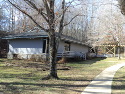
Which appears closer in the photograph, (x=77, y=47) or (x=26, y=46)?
(x=26, y=46)

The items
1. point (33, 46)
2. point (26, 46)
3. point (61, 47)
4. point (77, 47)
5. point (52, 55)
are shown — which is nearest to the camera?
point (52, 55)

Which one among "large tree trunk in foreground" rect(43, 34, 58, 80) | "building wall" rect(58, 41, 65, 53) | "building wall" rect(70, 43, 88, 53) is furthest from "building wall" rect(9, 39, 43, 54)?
"large tree trunk in foreground" rect(43, 34, 58, 80)

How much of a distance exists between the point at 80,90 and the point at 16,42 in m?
16.3

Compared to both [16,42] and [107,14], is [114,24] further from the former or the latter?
[16,42]

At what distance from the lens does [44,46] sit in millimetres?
19000

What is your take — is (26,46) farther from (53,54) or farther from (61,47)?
(53,54)

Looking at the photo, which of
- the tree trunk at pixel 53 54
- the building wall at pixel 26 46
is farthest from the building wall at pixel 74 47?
the tree trunk at pixel 53 54

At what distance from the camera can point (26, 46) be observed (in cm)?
1992

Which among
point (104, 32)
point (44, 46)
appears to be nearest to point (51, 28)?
point (44, 46)

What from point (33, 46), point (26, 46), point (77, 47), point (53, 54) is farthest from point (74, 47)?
point (53, 54)

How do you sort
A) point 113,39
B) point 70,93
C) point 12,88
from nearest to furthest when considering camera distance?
point 70,93 → point 12,88 → point 113,39

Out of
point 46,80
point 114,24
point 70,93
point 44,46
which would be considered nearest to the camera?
point 70,93

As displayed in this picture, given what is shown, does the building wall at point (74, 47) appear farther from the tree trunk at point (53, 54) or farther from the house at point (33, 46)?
the tree trunk at point (53, 54)

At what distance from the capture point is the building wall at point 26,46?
1897 cm
